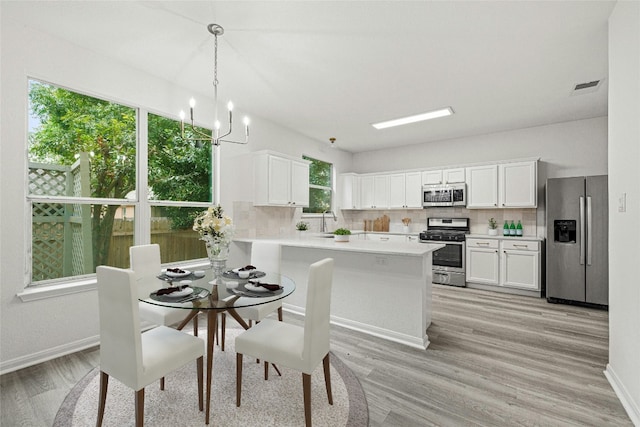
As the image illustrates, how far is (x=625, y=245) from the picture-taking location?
196cm

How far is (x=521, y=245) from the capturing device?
15.0 feet

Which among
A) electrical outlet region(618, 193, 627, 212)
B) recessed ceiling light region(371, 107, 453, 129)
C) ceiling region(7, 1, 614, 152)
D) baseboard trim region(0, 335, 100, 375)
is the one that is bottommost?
baseboard trim region(0, 335, 100, 375)

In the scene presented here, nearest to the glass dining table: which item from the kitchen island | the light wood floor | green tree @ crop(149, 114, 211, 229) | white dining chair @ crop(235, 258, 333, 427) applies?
white dining chair @ crop(235, 258, 333, 427)

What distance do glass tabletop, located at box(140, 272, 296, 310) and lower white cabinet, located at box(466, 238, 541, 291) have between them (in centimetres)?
390

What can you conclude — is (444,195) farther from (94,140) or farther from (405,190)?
(94,140)

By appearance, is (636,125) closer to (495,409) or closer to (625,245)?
(625,245)

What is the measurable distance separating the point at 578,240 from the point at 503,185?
1.31m

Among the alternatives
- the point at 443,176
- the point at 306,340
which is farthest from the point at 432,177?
the point at 306,340

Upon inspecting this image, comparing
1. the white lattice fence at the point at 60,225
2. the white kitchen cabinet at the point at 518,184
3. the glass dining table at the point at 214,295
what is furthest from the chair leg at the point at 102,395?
the white kitchen cabinet at the point at 518,184

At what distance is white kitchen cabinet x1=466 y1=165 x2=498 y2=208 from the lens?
4973 mm

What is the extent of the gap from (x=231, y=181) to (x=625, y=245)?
3.96 metres

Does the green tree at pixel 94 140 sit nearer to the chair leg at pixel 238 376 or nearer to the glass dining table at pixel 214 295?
the glass dining table at pixel 214 295

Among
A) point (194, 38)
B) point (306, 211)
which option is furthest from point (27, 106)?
point (306, 211)

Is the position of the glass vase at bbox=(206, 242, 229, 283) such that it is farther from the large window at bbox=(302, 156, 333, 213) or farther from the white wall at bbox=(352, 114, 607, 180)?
the white wall at bbox=(352, 114, 607, 180)
